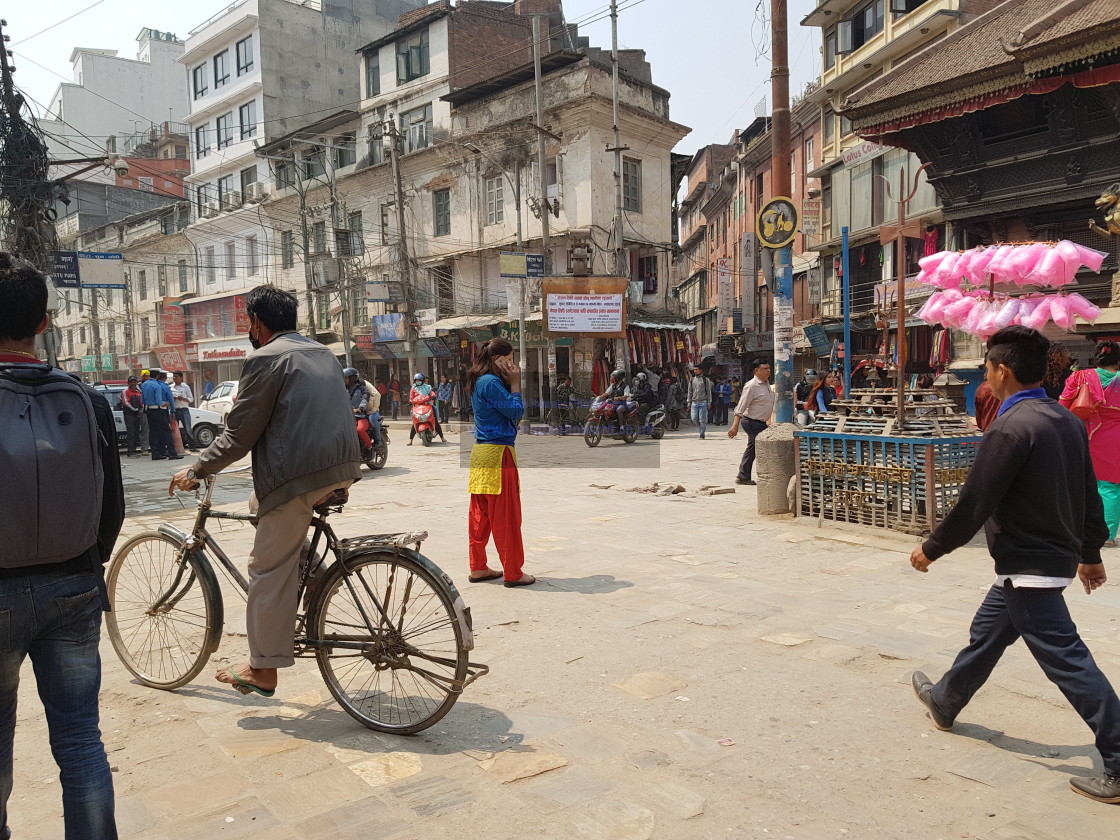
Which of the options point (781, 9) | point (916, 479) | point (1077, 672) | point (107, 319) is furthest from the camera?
point (107, 319)

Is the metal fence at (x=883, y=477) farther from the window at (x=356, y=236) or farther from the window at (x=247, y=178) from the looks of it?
the window at (x=247, y=178)

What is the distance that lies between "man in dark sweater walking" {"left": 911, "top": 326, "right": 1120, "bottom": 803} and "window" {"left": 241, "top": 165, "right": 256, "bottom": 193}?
3923cm

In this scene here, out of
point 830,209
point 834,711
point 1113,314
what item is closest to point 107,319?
point 830,209

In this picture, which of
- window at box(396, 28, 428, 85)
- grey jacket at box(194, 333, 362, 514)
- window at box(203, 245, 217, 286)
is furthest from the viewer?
window at box(203, 245, 217, 286)

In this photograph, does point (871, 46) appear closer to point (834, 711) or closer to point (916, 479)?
point (916, 479)

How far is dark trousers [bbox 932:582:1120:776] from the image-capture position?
9.12 ft

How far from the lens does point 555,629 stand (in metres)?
4.86

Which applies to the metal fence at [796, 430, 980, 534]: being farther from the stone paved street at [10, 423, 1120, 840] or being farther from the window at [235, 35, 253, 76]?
the window at [235, 35, 253, 76]

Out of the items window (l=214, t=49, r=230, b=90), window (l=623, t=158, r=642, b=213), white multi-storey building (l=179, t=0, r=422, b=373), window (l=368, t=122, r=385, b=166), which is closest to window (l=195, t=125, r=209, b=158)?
white multi-storey building (l=179, t=0, r=422, b=373)

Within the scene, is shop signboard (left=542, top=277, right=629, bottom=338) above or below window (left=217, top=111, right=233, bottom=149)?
below

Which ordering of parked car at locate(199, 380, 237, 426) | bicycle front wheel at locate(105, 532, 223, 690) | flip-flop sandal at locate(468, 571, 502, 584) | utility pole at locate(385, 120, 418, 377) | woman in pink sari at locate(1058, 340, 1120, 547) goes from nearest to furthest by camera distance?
bicycle front wheel at locate(105, 532, 223, 690)
flip-flop sandal at locate(468, 571, 502, 584)
woman in pink sari at locate(1058, 340, 1120, 547)
parked car at locate(199, 380, 237, 426)
utility pole at locate(385, 120, 418, 377)

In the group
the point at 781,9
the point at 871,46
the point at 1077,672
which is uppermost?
the point at 871,46

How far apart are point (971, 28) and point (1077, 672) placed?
737 inches

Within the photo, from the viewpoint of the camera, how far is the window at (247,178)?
123ft
